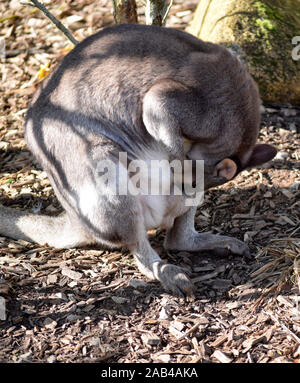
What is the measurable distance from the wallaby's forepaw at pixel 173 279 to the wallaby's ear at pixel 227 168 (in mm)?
838

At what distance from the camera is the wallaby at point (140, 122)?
4.53 metres

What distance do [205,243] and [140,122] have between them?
1.21m

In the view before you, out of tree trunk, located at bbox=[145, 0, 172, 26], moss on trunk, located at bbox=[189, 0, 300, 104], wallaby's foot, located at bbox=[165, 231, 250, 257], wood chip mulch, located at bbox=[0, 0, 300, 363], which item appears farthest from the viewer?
moss on trunk, located at bbox=[189, 0, 300, 104]

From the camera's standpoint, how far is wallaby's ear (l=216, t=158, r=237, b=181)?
4.71m

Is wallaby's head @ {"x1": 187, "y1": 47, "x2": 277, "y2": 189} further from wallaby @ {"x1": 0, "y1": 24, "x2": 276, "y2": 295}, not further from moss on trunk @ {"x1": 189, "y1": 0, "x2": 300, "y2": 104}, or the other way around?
moss on trunk @ {"x1": 189, "y1": 0, "x2": 300, "y2": 104}

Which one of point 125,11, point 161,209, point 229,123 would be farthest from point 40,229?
point 125,11

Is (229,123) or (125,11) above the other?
(125,11)

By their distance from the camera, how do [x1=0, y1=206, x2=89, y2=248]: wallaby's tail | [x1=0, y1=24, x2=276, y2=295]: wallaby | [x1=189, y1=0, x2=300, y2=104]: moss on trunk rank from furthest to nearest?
1. [x1=189, y1=0, x2=300, y2=104]: moss on trunk
2. [x1=0, y1=206, x2=89, y2=248]: wallaby's tail
3. [x1=0, y1=24, x2=276, y2=295]: wallaby

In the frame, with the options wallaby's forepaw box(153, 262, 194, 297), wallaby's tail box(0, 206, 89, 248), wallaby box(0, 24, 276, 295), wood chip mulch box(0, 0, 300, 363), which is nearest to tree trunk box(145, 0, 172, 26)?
wallaby box(0, 24, 276, 295)

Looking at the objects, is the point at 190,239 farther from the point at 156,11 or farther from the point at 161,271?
the point at 156,11

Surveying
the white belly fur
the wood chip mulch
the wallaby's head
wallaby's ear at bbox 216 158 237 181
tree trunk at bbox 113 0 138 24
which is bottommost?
the wood chip mulch

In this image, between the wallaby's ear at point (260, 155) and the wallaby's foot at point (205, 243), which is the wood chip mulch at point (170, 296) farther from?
the wallaby's ear at point (260, 155)

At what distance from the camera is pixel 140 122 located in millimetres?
4727

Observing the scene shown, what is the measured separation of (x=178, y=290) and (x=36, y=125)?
1.80 metres
